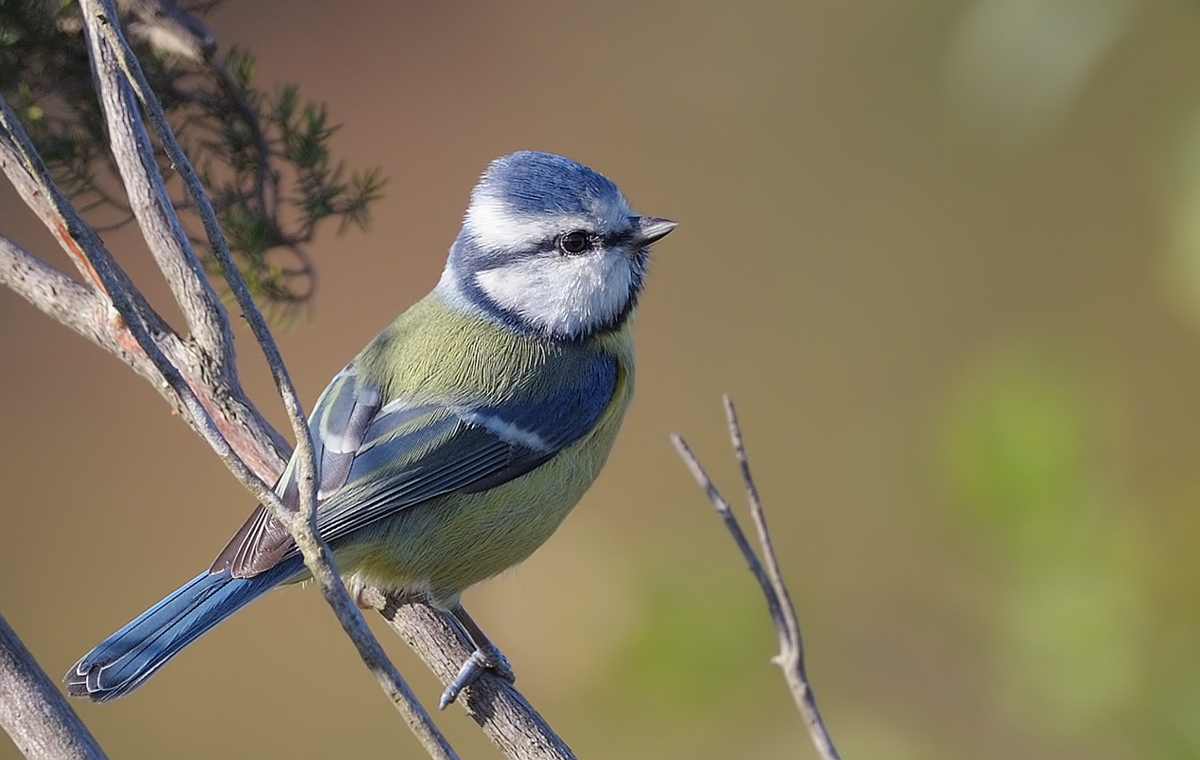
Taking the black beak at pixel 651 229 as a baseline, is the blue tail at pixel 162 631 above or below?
below

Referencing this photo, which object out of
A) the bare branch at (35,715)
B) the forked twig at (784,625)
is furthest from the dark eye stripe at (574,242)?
the bare branch at (35,715)

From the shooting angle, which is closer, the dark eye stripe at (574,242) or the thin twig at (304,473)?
the thin twig at (304,473)

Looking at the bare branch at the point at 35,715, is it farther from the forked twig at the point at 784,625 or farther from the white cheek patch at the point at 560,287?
the white cheek patch at the point at 560,287

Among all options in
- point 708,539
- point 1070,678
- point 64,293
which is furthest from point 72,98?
point 1070,678

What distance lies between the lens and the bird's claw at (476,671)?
36.0 inches

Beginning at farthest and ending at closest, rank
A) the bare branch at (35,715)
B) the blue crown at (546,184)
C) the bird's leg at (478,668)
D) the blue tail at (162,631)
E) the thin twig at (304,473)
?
the blue crown at (546,184), the bird's leg at (478,668), the blue tail at (162,631), the bare branch at (35,715), the thin twig at (304,473)

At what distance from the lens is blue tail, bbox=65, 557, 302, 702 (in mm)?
790

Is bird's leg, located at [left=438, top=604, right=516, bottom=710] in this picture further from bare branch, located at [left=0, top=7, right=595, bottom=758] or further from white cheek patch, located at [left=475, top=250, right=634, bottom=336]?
white cheek patch, located at [left=475, top=250, right=634, bottom=336]

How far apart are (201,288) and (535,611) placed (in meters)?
0.57

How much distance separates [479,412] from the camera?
1026mm

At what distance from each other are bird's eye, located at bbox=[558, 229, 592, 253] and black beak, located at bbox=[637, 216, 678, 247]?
50mm

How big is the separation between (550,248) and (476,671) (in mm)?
388

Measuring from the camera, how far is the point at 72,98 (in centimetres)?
88

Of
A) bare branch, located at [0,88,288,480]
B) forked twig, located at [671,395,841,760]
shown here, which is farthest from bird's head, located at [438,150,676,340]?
forked twig, located at [671,395,841,760]
